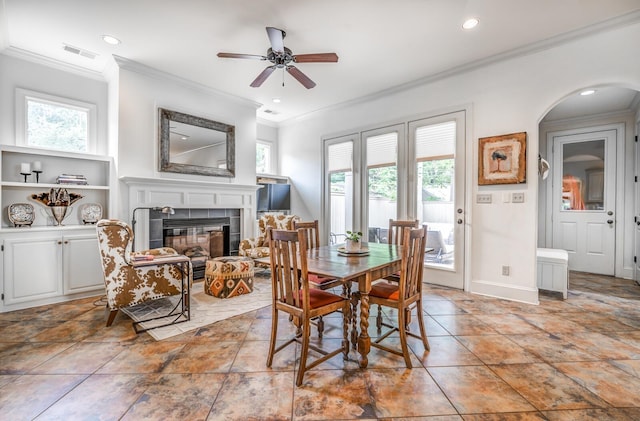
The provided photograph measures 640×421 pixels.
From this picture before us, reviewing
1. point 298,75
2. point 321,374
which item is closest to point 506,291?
point 321,374

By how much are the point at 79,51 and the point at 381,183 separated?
14.1 ft

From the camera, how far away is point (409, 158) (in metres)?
4.41

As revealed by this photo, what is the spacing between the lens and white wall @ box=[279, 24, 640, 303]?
3.00 meters

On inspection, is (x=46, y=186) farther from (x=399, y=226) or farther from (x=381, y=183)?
(x=381, y=183)

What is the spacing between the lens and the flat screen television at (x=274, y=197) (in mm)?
5714

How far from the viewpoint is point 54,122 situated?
3865 mm

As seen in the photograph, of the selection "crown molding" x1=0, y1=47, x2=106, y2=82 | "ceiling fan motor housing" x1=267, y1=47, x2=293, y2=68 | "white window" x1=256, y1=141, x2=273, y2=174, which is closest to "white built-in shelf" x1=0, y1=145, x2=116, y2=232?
"crown molding" x1=0, y1=47, x2=106, y2=82

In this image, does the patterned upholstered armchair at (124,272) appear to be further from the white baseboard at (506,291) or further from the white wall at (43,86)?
the white baseboard at (506,291)

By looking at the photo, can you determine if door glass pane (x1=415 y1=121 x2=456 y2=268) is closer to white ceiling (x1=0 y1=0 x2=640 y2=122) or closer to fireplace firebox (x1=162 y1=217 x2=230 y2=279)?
white ceiling (x1=0 y1=0 x2=640 y2=122)

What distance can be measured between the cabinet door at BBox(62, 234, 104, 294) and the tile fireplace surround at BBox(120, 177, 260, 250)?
1.57ft

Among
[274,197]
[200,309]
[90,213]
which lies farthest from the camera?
[274,197]

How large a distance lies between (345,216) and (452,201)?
189 centimetres

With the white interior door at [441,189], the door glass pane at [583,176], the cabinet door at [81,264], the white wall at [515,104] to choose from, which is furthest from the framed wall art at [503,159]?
the cabinet door at [81,264]

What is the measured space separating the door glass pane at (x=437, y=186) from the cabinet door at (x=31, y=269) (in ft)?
14.9
